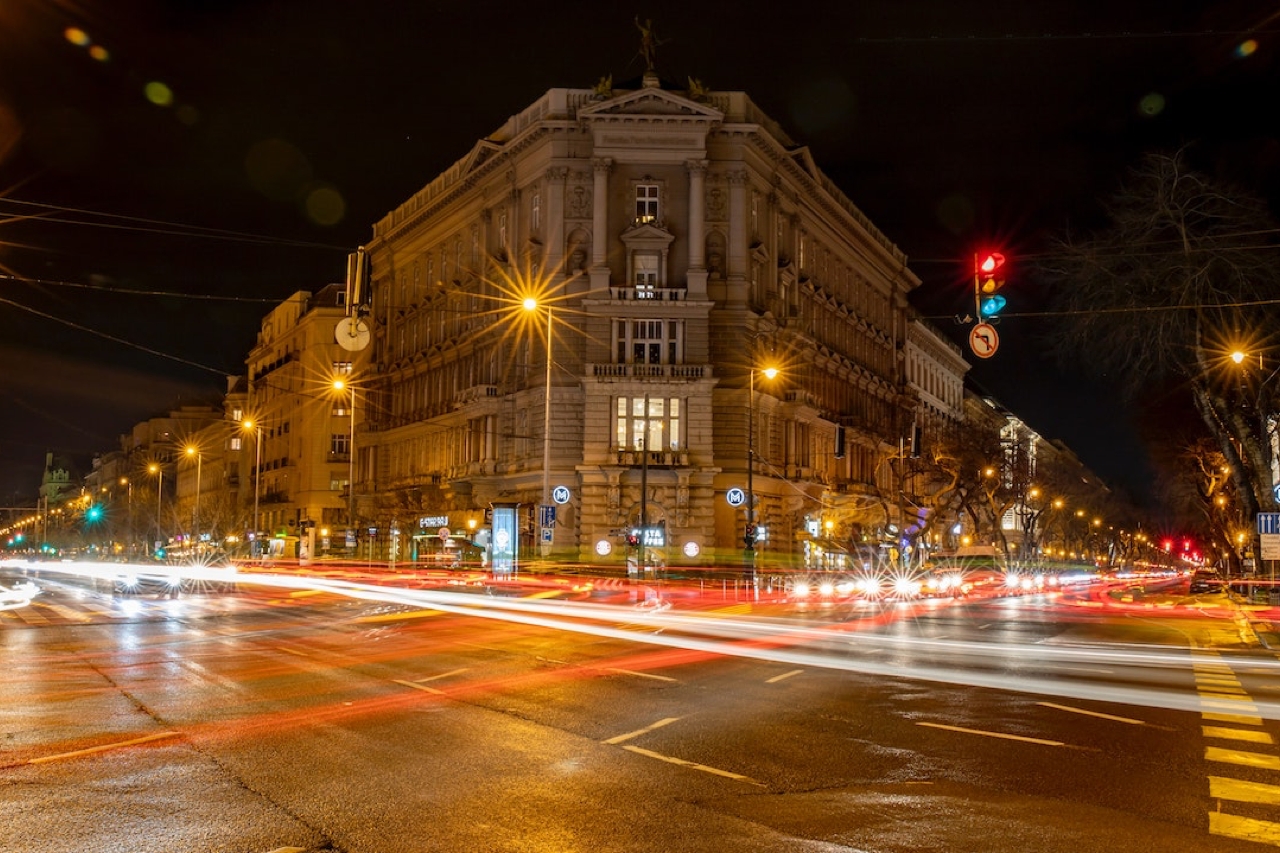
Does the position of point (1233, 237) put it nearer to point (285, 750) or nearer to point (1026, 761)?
point (1026, 761)

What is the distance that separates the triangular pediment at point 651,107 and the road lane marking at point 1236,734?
4744 cm

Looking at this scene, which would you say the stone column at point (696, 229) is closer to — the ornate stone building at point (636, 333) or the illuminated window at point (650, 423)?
the ornate stone building at point (636, 333)

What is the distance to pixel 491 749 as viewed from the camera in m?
10.2

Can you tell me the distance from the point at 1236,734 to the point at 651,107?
1921 inches

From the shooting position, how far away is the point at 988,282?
66.6 ft

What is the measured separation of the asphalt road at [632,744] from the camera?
7492 millimetres

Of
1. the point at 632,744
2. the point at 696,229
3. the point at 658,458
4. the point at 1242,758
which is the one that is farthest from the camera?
the point at 696,229

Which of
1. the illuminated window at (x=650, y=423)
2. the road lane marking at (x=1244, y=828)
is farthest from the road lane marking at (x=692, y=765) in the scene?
the illuminated window at (x=650, y=423)

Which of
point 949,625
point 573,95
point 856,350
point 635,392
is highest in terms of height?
point 573,95

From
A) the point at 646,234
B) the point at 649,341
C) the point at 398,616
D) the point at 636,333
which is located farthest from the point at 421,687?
the point at 646,234

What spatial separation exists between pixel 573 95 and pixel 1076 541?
110m

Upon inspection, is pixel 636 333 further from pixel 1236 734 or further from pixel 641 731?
pixel 1236 734

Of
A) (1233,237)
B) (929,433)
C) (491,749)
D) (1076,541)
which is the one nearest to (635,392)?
(1233,237)

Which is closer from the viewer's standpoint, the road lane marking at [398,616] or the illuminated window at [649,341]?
the road lane marking at [398,616]
